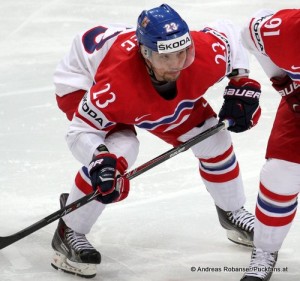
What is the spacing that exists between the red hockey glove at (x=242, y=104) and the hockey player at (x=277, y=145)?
0.52 feet

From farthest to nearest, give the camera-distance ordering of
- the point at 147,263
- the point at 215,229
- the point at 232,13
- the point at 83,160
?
the point at 232,13, the point at 215,229, the point at 147,263, the point at 83,160

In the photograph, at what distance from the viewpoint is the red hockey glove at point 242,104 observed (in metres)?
3.43

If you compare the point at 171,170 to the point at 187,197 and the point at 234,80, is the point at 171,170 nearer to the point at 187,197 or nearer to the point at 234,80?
the point at 187,197

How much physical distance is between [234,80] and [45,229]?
106 cm

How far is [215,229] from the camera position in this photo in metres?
3.91

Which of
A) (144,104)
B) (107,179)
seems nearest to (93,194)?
(107,179)

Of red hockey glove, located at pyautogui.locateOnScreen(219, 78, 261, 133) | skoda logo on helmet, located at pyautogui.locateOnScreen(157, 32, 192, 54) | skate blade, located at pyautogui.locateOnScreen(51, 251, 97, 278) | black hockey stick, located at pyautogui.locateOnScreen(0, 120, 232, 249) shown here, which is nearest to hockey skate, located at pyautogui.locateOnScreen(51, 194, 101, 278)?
skate blade, located at pyautogui.locateOnScreen(51, 251, 97, 278)

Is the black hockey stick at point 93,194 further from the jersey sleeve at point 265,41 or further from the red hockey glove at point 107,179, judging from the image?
the jersey sleeve at point 265,41

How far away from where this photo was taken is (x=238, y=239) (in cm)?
375

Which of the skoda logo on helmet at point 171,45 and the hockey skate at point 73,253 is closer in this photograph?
the skoda logo on helmet at point 171,45

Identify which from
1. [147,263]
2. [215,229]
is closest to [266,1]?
[215,229]

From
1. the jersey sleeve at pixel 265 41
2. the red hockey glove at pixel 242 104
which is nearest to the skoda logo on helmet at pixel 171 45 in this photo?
the jersey sleeve at pixel 265 41

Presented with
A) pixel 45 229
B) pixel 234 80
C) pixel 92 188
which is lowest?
pixel 45 229

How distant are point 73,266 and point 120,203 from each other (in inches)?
26.8
